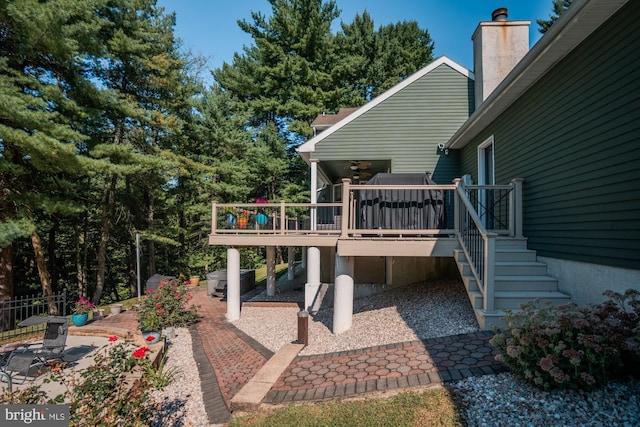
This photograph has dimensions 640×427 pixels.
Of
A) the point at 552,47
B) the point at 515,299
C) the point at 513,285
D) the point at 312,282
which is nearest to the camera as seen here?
the point at 552,47

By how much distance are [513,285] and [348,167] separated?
8258mm

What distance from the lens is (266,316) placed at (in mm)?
9430

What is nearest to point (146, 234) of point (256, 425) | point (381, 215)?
point (381, 215)

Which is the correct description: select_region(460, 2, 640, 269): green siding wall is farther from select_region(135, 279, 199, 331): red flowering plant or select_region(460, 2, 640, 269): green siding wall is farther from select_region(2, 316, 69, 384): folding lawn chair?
select_region(2, 316, 69, 384): folding lawn chair

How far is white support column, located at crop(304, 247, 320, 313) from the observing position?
29.7ft

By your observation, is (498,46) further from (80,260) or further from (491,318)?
(80,260)

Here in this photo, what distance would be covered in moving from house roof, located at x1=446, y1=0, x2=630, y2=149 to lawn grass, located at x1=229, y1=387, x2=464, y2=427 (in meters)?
4.63

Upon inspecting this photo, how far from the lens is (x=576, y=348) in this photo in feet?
10.1

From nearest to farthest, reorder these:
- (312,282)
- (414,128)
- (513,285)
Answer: (513,285) → (312,282) → (414,128)

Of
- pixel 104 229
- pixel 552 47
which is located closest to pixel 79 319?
pixel 104 229

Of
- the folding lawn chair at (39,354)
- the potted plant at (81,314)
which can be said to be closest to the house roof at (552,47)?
the folding lawn chair at (39,354)

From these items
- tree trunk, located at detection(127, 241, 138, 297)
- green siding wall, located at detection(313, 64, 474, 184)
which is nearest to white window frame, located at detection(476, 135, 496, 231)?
green siding wall, located at detection(313, 64, 474, 184)

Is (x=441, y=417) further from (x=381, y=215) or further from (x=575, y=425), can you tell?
(x=381, y=215)

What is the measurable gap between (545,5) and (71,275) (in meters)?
35.1
